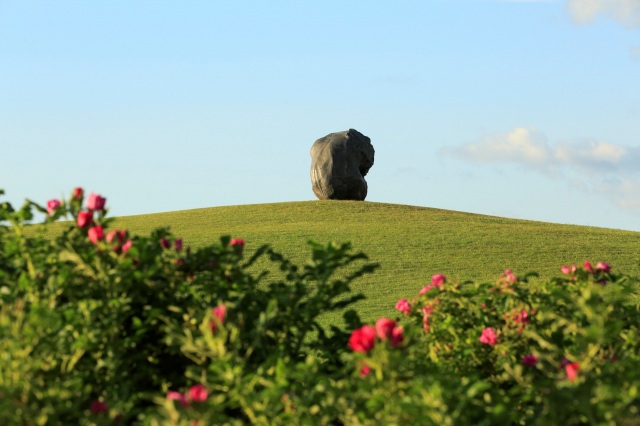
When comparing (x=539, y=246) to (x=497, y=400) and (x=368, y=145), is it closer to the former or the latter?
(x=368, y=145)

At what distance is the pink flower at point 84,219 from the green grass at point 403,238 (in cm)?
888

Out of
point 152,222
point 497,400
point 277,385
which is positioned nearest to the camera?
point 277,385

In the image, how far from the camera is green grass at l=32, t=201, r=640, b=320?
680 inches

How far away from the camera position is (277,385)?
3.06 m

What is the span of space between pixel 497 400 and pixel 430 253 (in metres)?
16.3

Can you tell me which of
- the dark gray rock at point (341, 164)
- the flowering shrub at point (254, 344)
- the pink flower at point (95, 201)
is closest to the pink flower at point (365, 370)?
the flowering shrub at point (254, 344)

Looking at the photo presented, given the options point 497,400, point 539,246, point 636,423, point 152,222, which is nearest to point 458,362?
point 497,400

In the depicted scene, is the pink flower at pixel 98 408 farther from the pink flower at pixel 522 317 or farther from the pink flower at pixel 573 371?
the pink flower at pixel 522 317

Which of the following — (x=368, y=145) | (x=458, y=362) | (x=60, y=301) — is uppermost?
(x=368, y=145)

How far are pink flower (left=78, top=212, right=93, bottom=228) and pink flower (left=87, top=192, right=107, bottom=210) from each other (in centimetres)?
4

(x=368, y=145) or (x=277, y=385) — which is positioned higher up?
(x=368, y=145)

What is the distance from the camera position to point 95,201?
12.9 ft

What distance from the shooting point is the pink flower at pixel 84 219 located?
155 inches

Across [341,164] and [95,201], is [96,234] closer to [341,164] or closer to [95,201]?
[95,201]
